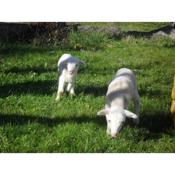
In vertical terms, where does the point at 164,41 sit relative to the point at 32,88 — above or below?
above

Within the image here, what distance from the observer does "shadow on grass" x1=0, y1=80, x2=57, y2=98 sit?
17.7 ft

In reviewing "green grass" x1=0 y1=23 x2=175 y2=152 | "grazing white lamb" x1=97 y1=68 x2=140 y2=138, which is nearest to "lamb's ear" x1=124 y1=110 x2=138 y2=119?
"grazing white lamb" x1=97 y1=68 x2=140 y2=138

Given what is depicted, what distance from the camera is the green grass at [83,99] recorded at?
16.9 ft

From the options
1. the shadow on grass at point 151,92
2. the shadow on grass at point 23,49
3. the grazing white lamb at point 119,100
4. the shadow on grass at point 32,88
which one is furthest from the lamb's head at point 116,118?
the shadow on grass at point 23,49

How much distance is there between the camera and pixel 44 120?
5277 millimetres

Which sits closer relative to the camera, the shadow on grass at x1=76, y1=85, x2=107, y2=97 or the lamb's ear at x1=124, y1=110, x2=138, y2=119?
the lamb's ear at x1=124, y1=110, x2=138, y2=119

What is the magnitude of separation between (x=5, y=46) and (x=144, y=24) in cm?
139

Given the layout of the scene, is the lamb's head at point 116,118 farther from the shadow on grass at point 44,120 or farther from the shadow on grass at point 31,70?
the shadow on grass at point 31,70

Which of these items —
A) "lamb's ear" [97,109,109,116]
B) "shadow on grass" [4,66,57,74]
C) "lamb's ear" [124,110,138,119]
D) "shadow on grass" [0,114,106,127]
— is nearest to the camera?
"lamb's ear" [124,110,138,119]

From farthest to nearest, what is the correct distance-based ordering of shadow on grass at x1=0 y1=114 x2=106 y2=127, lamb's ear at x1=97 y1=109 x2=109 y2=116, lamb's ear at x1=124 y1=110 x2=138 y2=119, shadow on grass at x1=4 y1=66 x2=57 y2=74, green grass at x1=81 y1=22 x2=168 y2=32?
shadow on grass at x1=4 y1=66 x2=57 y2=74, green grass at x1=81 y1=22 x2=168 y2=32, shadow on grass at x1=0 y1=114 x2=106 y2=127, lamb's ear at x1=97 y1=109 x2=109 y2=116, lamb's ear at x1=124 y1=110 x2=138 y2=119

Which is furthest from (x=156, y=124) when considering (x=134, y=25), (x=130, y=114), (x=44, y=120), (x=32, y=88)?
(x=32, y=88)

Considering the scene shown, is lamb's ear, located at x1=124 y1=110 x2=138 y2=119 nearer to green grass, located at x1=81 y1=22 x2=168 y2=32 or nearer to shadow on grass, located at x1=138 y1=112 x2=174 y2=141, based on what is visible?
shadow on grass, located at x1=138 y1=112 x2=174 y2=141

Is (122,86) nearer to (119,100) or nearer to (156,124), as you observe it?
(119,100)

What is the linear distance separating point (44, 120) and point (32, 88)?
381 millimetres
